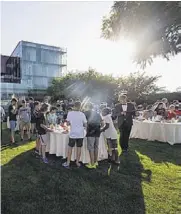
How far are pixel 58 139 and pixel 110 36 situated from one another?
8.95 metres

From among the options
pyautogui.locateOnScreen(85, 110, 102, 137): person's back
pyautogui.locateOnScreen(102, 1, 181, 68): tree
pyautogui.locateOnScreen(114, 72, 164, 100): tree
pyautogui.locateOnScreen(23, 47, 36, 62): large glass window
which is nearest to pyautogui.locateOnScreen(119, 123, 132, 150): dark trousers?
pyautogui.locateOnScreen(85, 110, 102, 137): person's back

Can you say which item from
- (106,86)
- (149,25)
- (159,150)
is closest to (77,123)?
(159,150)

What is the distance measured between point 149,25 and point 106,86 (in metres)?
17.0

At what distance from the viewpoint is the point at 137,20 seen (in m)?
9.74

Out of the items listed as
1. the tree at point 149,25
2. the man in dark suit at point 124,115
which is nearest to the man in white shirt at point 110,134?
the man in dark suit at point 124,115

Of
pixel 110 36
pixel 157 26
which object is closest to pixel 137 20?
pixel 157 26

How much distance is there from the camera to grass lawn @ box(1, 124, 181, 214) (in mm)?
3791

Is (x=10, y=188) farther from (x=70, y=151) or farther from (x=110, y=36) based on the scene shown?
(x=110, y=36)

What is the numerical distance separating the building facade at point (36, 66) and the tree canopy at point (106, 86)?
15.0 m

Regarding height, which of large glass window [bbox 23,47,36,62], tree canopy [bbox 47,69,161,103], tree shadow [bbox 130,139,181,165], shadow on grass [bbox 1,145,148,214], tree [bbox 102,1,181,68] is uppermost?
large glass window [bbox 23,47,36,62]

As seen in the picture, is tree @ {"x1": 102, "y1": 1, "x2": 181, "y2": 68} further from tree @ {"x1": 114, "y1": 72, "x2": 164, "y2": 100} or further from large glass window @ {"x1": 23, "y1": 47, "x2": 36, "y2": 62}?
large glass window @ {"x1": 23, "y1": 47, "x2": 36, "y2": 62}

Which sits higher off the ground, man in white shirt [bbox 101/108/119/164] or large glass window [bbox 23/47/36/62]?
large glass window [bbox 23/47/36/62]

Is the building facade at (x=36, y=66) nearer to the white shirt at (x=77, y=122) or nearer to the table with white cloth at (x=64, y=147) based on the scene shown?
the table with white cloth at (x=64, y=147)

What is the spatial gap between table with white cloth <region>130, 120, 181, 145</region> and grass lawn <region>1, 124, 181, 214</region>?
212 centimetres
